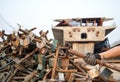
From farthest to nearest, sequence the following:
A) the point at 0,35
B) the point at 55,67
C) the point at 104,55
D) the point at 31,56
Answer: the point at 0,35
the point at 31,56
the point at 55,67
the point at 104,55

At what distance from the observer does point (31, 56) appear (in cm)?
652

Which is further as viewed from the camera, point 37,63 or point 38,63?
point 37,63

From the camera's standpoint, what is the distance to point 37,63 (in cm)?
614

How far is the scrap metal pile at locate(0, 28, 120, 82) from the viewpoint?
17.3 feet

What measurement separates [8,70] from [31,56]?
2.90 ft

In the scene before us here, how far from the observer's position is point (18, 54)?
6.67 meters

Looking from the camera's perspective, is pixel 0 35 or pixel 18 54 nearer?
pixel 18 54

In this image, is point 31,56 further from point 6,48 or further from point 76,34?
point 76,34

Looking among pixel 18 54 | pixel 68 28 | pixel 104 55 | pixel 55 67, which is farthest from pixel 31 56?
pixel 68 28

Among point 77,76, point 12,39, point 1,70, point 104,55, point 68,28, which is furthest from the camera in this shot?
point 68,28

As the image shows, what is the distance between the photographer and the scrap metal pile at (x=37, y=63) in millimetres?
5280

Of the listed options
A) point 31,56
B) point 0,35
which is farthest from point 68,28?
point 31,56

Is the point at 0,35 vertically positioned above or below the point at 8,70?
above

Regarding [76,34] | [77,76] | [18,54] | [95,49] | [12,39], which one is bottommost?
[95,49]
